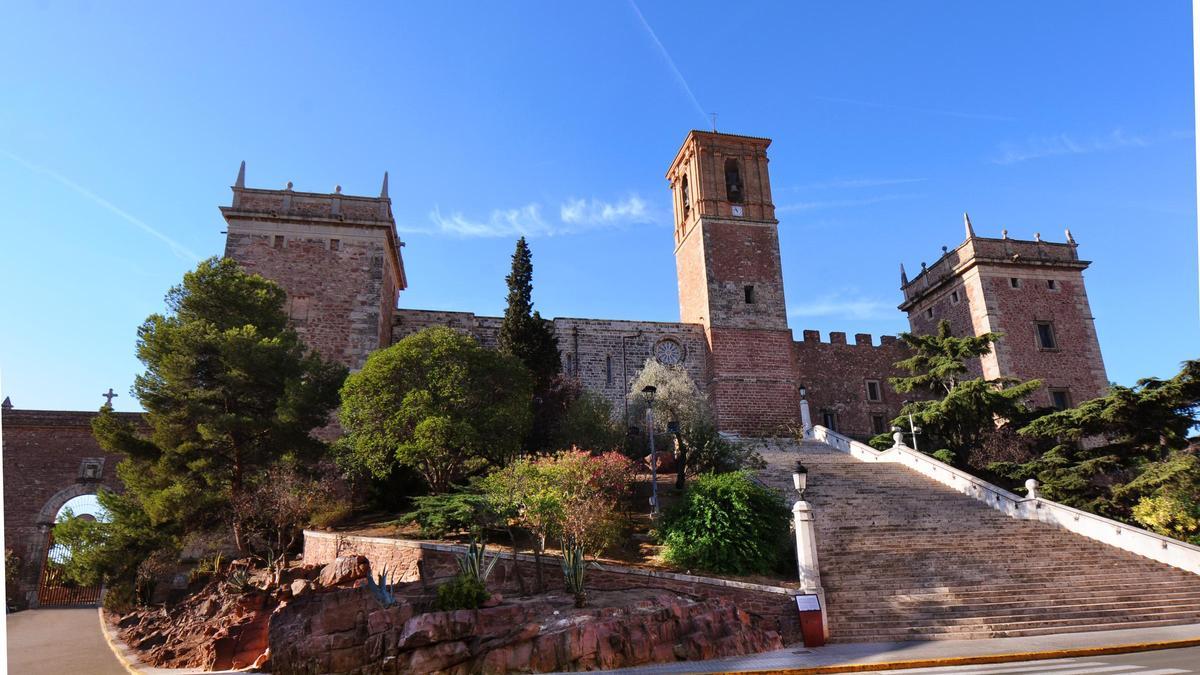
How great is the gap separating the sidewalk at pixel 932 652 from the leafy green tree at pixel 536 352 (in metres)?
11.5

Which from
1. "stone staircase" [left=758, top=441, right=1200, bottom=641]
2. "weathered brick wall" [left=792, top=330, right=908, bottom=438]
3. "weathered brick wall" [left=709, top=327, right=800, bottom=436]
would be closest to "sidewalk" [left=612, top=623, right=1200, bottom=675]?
"stone staircase" [left=758, top=441, right=1200, bottom=641]

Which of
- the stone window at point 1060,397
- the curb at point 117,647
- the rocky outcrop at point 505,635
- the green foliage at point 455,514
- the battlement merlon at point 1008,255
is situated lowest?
the curb at point 117,647

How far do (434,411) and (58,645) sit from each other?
28.8ft

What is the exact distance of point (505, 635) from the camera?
10.3 m

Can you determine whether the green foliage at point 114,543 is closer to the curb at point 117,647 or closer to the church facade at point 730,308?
the curb at point 117,647

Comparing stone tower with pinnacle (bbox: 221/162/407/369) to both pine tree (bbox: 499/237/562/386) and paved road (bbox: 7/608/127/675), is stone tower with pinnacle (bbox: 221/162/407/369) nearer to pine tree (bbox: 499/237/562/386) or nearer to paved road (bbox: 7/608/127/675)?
pine tree (bbox: 499/237/562/386)

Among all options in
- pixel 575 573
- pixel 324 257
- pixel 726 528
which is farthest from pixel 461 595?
pixel 324 257

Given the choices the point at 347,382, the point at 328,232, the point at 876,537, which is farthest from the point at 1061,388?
the point at 328,232

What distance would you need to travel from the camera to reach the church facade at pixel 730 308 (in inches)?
964

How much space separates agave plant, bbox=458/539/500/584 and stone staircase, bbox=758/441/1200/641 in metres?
5.84

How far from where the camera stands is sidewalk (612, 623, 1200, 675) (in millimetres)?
9500

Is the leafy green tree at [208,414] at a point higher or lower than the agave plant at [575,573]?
higher

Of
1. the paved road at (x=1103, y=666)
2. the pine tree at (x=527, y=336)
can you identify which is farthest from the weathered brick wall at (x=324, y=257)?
the paved road at (x=1103, y=666)

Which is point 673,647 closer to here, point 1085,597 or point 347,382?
point 1085,597
